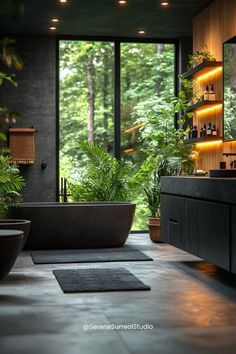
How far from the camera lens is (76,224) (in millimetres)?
7117

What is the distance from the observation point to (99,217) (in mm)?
7199

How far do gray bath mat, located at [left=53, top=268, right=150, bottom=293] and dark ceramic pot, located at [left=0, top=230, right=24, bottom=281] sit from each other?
44 centimetres

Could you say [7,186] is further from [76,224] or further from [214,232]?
[214,232]

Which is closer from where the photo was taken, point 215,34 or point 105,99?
point 215,34

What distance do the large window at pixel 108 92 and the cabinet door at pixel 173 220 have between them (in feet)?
9.09

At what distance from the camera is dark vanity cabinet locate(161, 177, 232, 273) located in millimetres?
4520

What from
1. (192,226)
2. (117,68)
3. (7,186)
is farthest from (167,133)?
(192,226)

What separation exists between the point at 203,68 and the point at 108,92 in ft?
8.60

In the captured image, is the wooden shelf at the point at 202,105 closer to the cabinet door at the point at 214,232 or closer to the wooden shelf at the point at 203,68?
the wooden shelf at the point at 203,68

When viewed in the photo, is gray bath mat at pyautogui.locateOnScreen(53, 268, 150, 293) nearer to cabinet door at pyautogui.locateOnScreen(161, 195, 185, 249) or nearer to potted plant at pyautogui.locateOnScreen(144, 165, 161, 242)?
cabinet door at pyautogui.locateOnScreen(161, 195, 185, 249)

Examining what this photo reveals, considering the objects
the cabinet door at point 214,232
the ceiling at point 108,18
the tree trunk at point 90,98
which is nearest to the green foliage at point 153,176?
the tree trunk at point 90,98

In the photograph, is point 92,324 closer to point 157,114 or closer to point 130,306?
point 130,306

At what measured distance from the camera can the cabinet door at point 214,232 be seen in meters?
4.54

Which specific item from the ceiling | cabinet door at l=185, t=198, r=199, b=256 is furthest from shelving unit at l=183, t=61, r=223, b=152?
cabinet door at l=185, t=198, r=199, b=256
